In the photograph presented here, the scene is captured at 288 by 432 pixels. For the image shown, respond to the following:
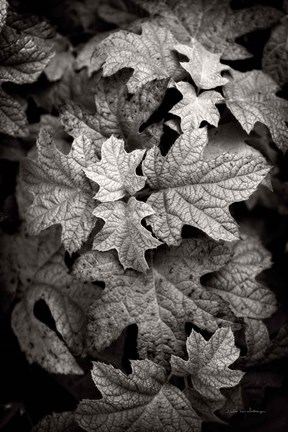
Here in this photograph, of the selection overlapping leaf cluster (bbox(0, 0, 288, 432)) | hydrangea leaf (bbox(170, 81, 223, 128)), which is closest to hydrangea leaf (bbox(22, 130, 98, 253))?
overlapping leaf cluster (bbox(0, 0, 288, 432))

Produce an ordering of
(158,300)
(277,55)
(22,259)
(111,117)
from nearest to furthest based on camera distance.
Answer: (158,300)
(111,117)
(277,55)
(22,259)

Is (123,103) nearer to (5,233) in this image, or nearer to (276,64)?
(276,64)

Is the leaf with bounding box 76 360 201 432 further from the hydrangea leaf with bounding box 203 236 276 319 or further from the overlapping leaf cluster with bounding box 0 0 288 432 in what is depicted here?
the hydrangea leaf with bounding box 203 236 276 319

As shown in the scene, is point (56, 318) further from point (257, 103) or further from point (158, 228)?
point (257, 103)

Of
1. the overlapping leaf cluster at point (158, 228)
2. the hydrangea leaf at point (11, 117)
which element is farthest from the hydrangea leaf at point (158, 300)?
the hydrangea leaf at point (11, 117)

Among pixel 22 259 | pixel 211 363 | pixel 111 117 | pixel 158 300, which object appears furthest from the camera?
pixel 22 259

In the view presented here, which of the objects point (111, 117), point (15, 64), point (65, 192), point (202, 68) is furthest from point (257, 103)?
point (15, 64)
